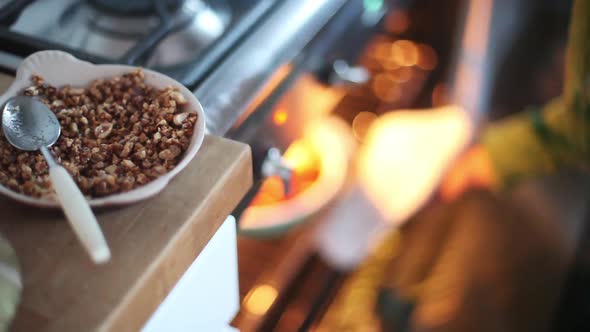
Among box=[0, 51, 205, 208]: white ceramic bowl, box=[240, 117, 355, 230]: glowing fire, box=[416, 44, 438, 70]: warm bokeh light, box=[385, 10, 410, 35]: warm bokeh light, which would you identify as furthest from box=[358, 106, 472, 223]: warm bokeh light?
box=[0, 51, 205, 208]: white ceramic bowl

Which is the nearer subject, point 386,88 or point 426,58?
point 386,88

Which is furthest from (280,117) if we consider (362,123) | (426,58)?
(426,58)

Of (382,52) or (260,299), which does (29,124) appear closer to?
(260,299)

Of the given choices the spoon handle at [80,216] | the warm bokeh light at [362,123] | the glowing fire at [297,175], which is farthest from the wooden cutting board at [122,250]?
the warm bokeh light at [362,123]

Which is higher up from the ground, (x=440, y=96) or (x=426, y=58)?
(x=426, y=58)

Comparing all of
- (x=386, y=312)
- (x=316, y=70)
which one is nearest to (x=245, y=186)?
(x=316, y=70)

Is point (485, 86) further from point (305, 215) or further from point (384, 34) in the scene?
point (305, 215)
